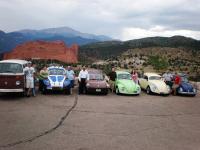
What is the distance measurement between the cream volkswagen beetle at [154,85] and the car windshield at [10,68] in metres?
9.09

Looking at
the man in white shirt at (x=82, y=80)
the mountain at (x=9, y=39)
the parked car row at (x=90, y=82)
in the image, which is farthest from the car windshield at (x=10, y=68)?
the mountain at (x=9, y=39)

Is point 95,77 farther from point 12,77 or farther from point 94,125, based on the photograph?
point 94,125

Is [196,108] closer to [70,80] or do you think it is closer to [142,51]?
[70,80]

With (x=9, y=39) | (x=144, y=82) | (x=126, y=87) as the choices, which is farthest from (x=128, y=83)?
(x=9, y=39)

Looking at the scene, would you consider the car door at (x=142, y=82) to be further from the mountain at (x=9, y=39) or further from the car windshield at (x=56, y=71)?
the mountain at (x=9, y=39)

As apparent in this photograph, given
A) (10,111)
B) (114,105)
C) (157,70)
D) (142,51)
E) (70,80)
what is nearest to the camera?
(10,111)

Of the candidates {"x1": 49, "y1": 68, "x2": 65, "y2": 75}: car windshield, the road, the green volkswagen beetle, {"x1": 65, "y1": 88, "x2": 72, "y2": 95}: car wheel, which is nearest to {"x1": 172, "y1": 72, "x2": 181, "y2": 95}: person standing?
the green volkswagen beetle

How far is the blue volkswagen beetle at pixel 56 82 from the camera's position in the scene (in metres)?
19.1

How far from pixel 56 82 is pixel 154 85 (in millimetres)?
6830

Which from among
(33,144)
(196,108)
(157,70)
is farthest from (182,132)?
(157,70)

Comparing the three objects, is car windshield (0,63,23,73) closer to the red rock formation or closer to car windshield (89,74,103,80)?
car windshield (89,74,103,80)

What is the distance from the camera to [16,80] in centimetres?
1708

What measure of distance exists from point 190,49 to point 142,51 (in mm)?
14302

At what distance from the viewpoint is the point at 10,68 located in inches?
689
